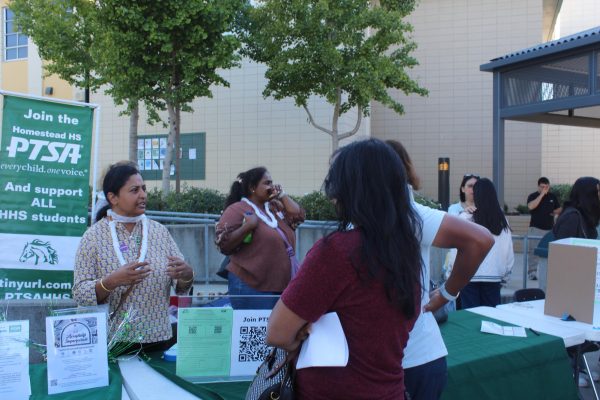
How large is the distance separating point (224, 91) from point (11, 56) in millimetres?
8633

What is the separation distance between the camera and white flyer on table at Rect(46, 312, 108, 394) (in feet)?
7.41

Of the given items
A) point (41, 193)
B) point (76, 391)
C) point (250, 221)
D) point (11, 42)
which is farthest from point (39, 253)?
point (11, 42)

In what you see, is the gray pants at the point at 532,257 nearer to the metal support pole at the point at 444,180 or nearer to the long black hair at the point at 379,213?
the metal support pole at the point at 444,180

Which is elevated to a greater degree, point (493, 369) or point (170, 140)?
point (170, 140)

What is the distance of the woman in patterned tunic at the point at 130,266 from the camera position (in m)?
2.60

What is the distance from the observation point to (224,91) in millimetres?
15719

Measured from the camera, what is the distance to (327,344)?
1626 mm

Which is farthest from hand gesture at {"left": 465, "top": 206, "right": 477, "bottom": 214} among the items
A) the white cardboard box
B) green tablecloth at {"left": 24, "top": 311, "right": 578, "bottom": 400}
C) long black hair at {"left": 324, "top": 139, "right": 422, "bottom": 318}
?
long black hair at {"left": 324, "top": 139, "right": 422, "bottom": 318}

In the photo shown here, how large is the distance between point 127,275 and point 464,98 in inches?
614

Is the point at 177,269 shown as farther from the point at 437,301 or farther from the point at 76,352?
the point at 437,301

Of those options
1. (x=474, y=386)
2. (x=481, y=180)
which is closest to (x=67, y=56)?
(x=481, y=180)

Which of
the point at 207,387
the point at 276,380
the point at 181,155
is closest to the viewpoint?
the point at 276,380

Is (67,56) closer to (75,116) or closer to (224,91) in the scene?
(224,91)

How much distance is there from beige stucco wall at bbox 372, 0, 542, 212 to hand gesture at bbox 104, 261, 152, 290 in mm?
14966
